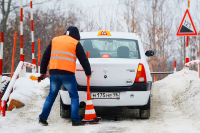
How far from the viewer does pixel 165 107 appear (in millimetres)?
7441

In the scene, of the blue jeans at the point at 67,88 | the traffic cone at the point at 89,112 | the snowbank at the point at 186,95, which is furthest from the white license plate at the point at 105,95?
the snowbank at the point at 186,95

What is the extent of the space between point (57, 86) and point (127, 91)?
1267mm

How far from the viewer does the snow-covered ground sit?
5.23 meters

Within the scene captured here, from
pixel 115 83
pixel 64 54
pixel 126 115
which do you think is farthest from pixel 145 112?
pixel 64 54

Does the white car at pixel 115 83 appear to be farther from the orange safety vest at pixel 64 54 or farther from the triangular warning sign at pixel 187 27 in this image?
the triangular warning sign at pixel 187 27

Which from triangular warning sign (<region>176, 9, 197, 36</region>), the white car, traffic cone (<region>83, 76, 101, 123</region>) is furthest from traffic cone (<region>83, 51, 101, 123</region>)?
triangular warning sign (<region>176, 9, 197, 36</region>)

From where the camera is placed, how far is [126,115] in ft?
22.4

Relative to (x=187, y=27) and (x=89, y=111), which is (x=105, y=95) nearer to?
(x=89, y=111)

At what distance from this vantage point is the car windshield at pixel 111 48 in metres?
6.30

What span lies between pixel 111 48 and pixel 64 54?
163 centimetres

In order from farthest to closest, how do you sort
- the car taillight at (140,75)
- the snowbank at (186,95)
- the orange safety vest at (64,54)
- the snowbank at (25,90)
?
the snowbank at (25,90)
the snowbank at (186,95)
the car taillight at (140,75)
the orange safety vest at (64,54)

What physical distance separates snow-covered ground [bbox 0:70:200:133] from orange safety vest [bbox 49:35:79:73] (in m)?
1.06

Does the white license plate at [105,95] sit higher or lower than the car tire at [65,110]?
higher

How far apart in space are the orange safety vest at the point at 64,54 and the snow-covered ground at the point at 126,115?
106 centimetres
